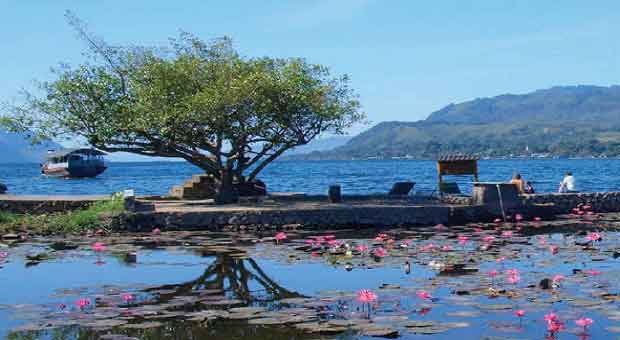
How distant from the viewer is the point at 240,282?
1463 cm

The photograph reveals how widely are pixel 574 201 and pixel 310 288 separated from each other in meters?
18.4

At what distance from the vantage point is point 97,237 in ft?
74.5

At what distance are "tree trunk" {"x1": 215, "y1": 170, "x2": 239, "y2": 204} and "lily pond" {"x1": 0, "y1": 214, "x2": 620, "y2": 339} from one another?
264 inches

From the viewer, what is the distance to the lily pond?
10461 mm

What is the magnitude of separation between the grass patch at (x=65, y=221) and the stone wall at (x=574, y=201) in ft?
44.2

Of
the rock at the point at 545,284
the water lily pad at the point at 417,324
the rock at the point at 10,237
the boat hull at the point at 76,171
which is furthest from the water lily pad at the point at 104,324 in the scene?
the boat hull at the point at 76,171

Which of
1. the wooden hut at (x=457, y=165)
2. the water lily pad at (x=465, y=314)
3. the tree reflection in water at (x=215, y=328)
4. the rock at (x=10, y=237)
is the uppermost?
the wooden hut at (x=457, y=165)

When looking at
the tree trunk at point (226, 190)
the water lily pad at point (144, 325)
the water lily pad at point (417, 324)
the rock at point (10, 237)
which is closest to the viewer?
the water lily pad at point (417, 324)

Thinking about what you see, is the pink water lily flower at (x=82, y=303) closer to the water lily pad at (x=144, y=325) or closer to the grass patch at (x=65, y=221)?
the water lily pad at (x=144, y=325)

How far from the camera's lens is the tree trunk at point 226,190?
28.7 m

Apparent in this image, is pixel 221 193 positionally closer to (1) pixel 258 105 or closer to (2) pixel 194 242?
(1) pixel 258 105

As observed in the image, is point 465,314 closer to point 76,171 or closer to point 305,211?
point 305,211

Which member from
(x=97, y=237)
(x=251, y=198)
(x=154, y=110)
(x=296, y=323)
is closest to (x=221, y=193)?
(x=251, y=198)

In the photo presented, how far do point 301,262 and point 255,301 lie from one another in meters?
4.26
